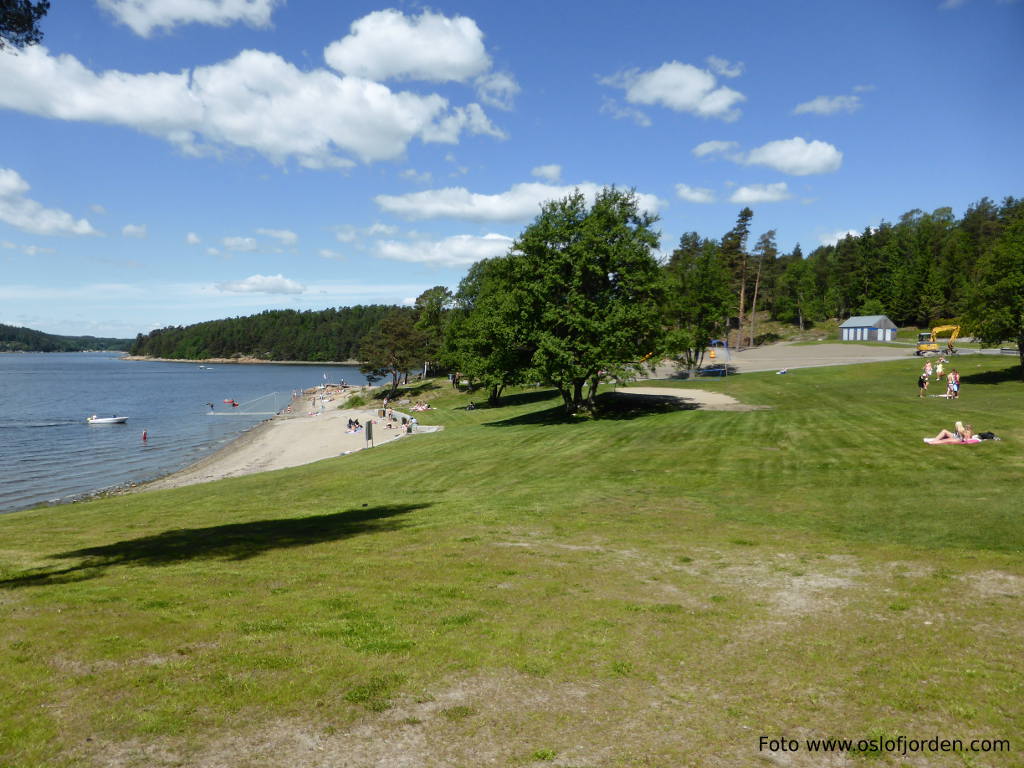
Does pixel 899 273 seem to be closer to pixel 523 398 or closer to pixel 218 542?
pixel 523 398

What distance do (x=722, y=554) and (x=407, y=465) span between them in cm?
1797

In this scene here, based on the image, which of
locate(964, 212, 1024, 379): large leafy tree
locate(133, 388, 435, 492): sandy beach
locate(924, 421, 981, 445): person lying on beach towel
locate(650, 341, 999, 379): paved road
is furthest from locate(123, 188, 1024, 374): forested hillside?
locate(924, 421, 981, 445): person lying on beach towel

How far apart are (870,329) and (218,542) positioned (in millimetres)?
113480

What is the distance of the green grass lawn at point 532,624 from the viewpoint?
6355mm

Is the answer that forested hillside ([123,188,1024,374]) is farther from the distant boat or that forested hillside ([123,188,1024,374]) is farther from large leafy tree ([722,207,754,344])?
the distant boat

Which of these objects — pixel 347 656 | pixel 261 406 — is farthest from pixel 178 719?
pixel 261 406

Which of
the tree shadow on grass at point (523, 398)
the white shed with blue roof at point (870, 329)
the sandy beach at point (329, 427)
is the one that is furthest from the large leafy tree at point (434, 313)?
the white shed with blue roof at point (870, 329)

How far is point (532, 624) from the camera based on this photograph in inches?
Result: 366

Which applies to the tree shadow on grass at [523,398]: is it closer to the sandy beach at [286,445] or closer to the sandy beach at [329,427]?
the sandy beach at [329,427]

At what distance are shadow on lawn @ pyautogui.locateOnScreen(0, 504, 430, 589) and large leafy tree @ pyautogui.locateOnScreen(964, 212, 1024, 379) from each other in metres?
42.4

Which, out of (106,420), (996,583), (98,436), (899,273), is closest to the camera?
(996,583)

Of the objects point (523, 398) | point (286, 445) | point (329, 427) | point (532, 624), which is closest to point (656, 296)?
point (523, 398)

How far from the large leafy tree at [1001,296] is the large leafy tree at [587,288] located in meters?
23.7

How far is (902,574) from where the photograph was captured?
37.3 feet
